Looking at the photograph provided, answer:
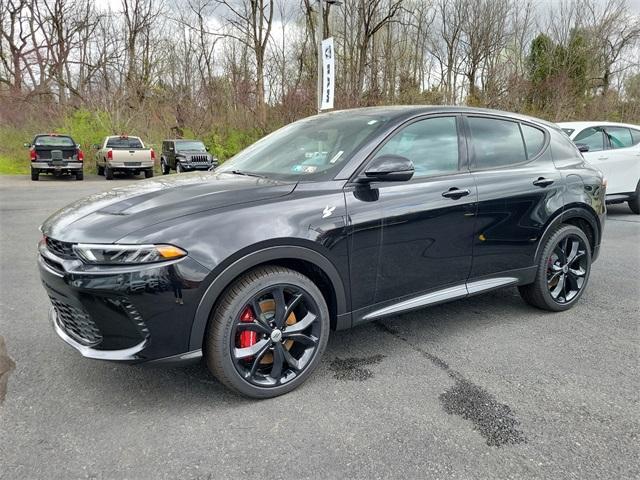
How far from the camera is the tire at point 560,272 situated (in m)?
4.06

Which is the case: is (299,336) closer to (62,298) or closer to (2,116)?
(62,298)

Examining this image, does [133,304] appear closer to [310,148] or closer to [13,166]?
[310,148]

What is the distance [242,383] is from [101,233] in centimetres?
108

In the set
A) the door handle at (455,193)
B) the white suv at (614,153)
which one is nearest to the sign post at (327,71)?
the white suv at (614,153)

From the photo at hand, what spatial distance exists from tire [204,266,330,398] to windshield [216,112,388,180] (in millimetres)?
735

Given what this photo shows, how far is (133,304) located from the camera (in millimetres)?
2371

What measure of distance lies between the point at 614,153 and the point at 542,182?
20.5ft

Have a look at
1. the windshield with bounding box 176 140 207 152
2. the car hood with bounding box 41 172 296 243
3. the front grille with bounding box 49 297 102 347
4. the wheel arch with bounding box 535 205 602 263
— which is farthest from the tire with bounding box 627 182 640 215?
the windshield with bounding box 176 140 207 152

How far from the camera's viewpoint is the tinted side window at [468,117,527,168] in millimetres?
3752

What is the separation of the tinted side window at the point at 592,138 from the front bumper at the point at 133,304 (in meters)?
8.54

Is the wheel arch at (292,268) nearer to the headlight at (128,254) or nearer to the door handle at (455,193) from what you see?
the headlight at (128,254)

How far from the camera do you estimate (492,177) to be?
3701 millimetres

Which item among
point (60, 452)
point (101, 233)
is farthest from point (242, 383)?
point (101, 233)

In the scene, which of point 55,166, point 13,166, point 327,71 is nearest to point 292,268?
point 327,71
